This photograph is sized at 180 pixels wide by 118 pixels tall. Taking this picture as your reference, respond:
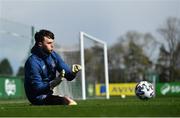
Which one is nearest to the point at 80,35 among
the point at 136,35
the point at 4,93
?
the point at 4,93

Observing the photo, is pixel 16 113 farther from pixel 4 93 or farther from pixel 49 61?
pixel 4 93

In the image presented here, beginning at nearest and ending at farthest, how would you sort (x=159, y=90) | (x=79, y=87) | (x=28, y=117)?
(x=28, y=117) < (x=79, y=87) < (x=159, y=90)

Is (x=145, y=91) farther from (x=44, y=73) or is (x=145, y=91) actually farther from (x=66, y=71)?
(x=44, y=73)

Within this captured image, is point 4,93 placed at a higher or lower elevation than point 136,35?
lower

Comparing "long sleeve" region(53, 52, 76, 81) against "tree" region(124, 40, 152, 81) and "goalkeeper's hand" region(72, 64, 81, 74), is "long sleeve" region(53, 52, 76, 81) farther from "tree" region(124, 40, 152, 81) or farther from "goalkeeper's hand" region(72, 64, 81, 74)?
"tree" region(124, 40, 152, 81)

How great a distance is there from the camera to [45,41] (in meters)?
7.45

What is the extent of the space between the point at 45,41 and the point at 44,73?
19.8 inches

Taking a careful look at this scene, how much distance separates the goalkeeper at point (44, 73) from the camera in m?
7.16

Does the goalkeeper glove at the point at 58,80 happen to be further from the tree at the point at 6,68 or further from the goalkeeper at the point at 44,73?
the tree at the point at 6,68

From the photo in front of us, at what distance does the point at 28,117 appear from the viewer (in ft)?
17.3

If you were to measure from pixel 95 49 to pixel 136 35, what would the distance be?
4037cm

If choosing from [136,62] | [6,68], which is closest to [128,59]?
[136,62]

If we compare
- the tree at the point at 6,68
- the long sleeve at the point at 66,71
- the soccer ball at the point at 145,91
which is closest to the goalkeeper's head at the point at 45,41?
the long sleeve at the point at 66,71

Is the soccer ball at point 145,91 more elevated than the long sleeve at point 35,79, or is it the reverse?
the long sleeve at point 35,79
